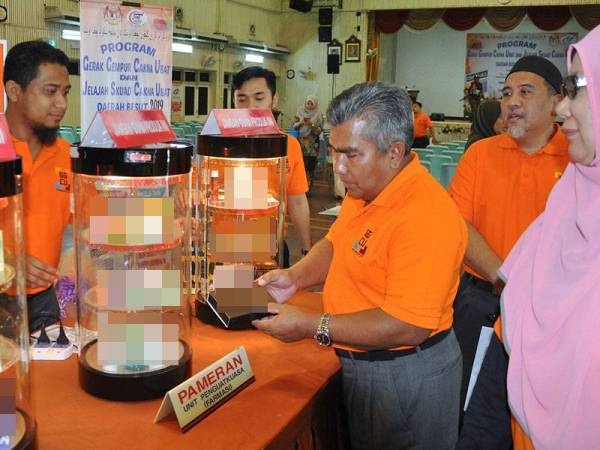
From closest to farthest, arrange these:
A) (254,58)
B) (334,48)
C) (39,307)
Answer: (39,307)
(334,48)
(254,58)

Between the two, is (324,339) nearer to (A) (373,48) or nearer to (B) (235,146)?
(B) (235,146)

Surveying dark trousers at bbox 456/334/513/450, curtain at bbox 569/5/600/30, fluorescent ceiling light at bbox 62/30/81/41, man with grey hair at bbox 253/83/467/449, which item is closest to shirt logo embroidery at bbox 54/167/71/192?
man with grey hair at bbox 253/83/467/449

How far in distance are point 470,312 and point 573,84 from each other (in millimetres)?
1541

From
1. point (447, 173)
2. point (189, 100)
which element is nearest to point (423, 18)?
point (189, 100)

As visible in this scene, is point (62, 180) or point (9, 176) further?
point (62, 180)

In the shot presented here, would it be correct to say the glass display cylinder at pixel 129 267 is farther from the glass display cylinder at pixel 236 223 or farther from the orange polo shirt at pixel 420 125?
the orange polo shirt at pixel 420 125

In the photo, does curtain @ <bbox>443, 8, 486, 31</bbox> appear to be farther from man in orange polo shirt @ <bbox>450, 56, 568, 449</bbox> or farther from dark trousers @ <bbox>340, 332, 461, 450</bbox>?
dark trousers @ <bbox>340, 332, 461, 450</bbox>

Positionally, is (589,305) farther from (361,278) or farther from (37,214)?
(37,214)

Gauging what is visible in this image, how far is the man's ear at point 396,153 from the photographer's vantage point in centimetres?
150

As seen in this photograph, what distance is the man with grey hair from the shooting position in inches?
56.8

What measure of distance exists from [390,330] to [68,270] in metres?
1.47

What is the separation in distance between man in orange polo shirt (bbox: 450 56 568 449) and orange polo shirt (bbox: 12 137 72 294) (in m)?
1.59

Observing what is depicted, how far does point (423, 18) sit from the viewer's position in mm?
15148

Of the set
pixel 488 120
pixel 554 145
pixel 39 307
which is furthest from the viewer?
pixel 488 120
